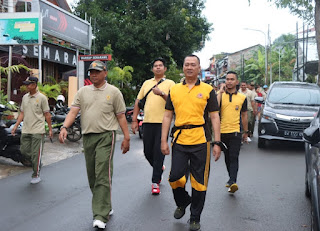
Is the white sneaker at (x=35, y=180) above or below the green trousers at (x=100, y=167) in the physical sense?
below

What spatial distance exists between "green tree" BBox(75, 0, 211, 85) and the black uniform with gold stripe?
17209 millimetres

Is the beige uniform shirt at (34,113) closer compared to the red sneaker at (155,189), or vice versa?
the red sneaker at (155,189)

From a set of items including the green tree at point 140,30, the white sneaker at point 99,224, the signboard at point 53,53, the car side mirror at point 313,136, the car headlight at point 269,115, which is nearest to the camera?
the car side mirror at point 313,136

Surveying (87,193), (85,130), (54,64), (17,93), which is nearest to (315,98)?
(87,193)

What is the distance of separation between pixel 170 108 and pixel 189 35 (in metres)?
20.5

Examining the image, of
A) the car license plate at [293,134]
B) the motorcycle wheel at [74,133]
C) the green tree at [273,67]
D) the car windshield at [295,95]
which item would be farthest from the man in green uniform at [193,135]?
the green tree at [273,67]

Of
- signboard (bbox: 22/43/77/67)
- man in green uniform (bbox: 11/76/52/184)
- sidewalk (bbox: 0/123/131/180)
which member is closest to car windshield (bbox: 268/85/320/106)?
sidewalk (bbox: 0/123/131/180)

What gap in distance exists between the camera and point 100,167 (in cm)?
454

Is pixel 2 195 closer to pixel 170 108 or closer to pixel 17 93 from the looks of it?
pixel 170 108

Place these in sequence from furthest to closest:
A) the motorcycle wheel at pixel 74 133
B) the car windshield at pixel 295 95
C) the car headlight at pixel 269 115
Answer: the motorcycle wheel at pixel 74 133, the car windshield at pixel 295 95, the car headlight at pixel 269 115

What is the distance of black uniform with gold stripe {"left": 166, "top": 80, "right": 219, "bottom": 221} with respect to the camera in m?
4.36

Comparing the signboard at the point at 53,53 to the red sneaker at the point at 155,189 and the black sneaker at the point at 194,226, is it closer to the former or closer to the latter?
the red sneaker at the point at 155,189

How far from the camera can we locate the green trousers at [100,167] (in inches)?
177

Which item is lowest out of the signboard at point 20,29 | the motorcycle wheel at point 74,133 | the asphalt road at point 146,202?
the asphalt road at point 146,202
